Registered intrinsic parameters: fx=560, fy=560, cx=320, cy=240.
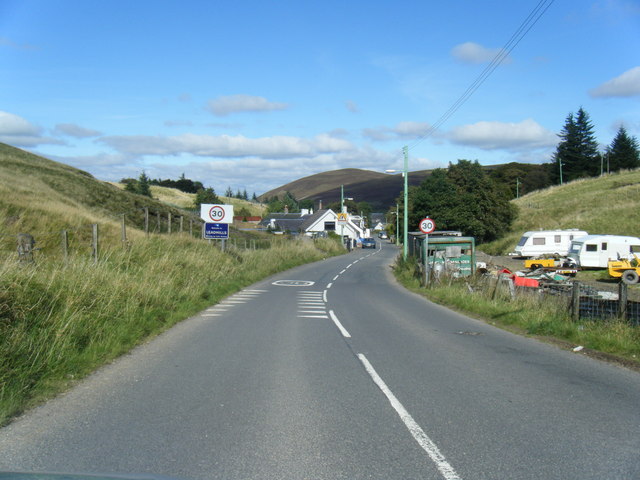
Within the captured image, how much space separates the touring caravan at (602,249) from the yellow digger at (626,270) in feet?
8.23

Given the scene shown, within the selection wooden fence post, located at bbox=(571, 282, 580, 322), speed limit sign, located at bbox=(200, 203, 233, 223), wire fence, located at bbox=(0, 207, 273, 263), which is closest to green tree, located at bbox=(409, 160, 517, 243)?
speed limit sign, located at bbox=(200, 203, 233, 223)

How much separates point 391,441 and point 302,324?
26.6ft

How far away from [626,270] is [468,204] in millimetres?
29144

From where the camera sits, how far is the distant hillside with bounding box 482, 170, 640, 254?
156ft

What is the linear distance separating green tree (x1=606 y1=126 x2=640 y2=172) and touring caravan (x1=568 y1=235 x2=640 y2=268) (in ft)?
241

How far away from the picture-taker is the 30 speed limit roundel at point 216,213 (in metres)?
27.5

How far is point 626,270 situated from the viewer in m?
26.7

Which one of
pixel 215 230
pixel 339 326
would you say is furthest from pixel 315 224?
pixel 339 326

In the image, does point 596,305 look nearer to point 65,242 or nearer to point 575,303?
point 575,303

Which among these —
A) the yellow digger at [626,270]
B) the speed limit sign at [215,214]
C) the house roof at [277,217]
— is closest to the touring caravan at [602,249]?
the yellow digger at [626,270]

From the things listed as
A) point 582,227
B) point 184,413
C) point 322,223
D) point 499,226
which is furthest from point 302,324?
point 322,223

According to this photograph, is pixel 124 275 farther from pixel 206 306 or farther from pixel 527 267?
pixel 527 267

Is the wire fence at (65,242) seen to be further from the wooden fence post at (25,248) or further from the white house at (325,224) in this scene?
the white house at (325,224)

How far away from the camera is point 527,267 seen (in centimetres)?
3544
